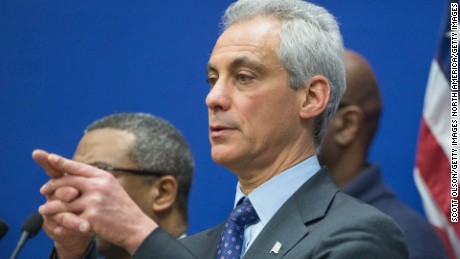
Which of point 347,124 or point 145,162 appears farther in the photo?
point 347,124

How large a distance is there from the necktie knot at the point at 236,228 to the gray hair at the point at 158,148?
1.18 metres

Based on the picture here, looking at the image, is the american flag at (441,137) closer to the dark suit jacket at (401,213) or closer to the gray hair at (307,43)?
the dark suit jacket at (401,213)

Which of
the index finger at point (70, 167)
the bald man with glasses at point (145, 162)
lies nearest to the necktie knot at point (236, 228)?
the index finger at point (70, 167)

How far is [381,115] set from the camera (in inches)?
144

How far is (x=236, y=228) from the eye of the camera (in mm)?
2289

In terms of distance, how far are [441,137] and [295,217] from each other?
1.55 m

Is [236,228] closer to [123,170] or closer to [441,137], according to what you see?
[123,170]

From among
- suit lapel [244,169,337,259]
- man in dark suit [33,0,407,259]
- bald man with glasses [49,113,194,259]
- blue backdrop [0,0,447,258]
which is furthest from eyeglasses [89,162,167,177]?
suit lapel [244,169,337,259]

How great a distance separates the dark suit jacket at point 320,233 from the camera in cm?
202

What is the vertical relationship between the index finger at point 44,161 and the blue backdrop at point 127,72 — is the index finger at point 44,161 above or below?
below

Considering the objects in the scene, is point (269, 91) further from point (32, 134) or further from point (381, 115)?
point (32, 134)

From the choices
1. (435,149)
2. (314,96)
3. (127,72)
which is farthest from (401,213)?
(127,72)

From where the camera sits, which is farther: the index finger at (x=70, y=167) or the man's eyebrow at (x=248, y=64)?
the man's eyebrow at (x=248, y=64)

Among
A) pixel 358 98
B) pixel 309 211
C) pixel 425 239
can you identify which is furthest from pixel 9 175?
pixel 309 211
